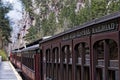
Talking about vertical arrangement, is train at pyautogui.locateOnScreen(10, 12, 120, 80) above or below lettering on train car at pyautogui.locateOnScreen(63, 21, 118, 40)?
below

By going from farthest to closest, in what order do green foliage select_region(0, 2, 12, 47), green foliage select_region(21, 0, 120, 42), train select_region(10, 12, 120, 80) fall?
green foliage select_region(0, 2, 12, 47)
green foliage select_region(21, 0, 120, 42)
train select_region(10, 12, 120, 80)

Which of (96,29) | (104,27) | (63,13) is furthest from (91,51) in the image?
(63,13)

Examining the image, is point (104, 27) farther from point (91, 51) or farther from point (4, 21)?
point (4, 21)

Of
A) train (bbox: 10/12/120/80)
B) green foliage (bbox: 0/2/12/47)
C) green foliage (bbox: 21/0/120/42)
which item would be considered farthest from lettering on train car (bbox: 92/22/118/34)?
green foliage (bbox: 0/2/12/47)

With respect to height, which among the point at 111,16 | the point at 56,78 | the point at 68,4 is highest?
the point at 68,4

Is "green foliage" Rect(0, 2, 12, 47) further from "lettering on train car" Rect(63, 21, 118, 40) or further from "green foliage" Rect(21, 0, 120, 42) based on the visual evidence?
"lettering on train car" Rect(63, 21, 118, 40)

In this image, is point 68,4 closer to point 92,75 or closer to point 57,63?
point 57,63

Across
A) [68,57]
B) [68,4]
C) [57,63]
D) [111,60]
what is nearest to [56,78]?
[57,63]

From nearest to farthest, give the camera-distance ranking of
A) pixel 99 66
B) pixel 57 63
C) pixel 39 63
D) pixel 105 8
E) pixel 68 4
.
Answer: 1. pixel 99 66
2. pixel 57 63
3. pixel 39 63
4. pixel 105 8
5. pixel 68 4

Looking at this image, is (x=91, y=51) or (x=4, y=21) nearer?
(x=91, y=51)

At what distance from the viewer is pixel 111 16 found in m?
4.86

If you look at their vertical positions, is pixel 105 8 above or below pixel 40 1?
below

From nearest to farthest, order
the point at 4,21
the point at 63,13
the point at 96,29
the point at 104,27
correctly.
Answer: the point at 104,27 < the point at 96,29 < the point at 63,13 < the point at 4,21

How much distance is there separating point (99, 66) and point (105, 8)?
834 inches
